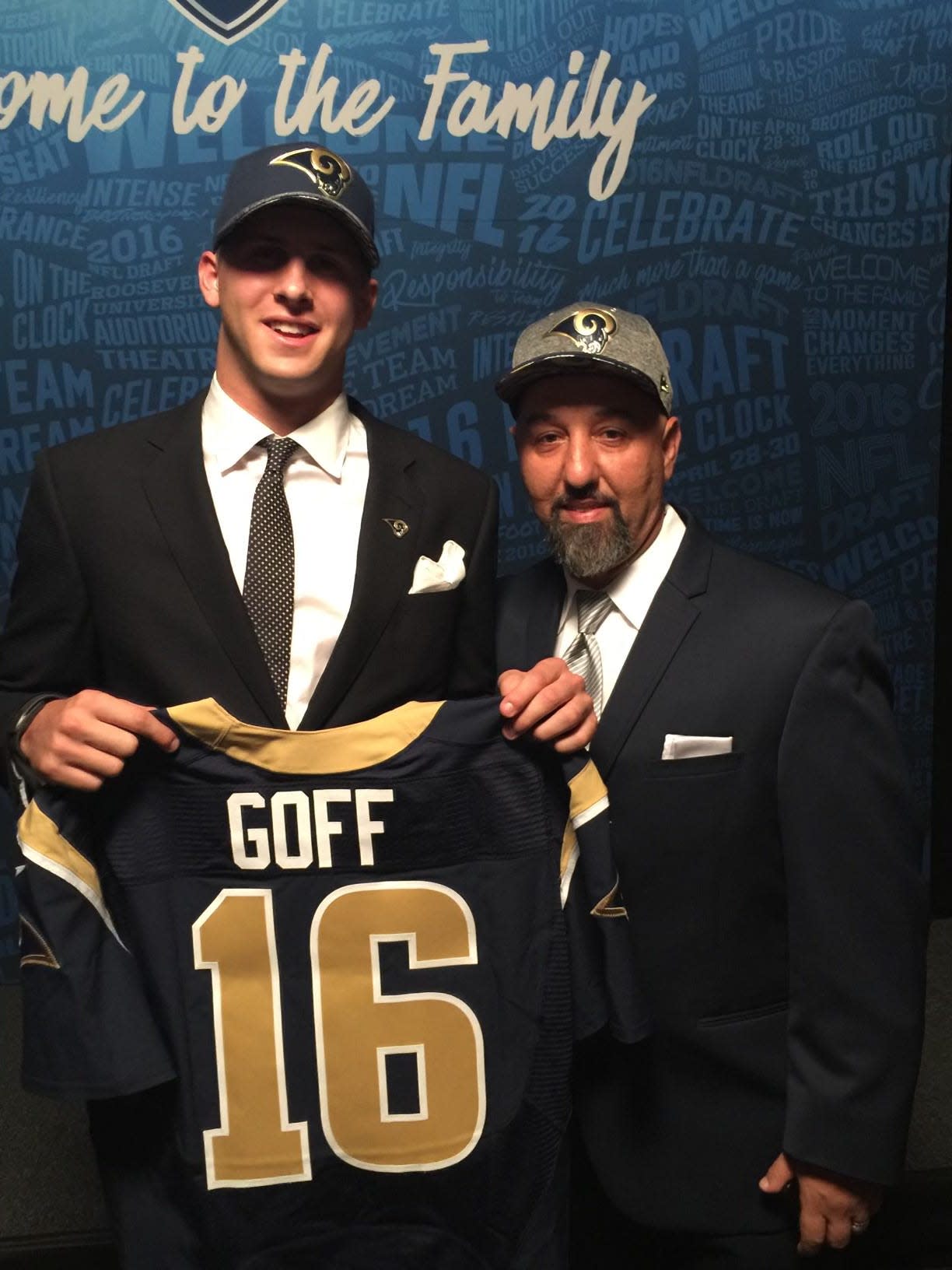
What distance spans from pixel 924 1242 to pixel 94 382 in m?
2.50

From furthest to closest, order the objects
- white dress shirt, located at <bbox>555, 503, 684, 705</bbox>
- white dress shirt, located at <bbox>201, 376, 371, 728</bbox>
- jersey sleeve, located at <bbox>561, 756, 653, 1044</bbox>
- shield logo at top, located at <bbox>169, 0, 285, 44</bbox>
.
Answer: shield logo at top, located at <bbox>169, 0, 285, 44</bbox> < white dress shirt, located at <bbox>555, 503, 684, 705</bbox> < white dress shirt, located at <bbox>201, 376, 371, 728</bbox> < jersey sleeve, located at <bbox>561, 756, 653, 1044</bbox>

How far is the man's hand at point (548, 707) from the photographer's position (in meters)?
1.54

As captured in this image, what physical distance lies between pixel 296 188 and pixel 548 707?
28.8 inches

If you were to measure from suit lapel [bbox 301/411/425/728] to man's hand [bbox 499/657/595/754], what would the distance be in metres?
0.21

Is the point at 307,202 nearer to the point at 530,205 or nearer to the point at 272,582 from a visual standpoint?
the point at 272,582

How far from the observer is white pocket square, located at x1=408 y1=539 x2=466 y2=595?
174cm

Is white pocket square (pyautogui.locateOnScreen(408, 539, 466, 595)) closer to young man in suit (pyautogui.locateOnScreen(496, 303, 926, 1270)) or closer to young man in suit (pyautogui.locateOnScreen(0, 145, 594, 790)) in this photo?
young man in suit (pyautogui.locateOnScreen(0, 145, 594, 790))

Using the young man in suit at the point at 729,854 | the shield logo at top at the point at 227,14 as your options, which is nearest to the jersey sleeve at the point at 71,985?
the young man in suit at the point at 729,854

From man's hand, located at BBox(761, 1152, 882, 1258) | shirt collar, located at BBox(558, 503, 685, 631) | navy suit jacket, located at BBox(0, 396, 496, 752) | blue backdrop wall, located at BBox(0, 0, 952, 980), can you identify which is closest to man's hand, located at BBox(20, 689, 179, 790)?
navy suit jacket, located at BBox(0, 396, 496, 752)

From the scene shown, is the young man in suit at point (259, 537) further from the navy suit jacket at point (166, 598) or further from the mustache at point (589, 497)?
the mustache at point (589, 497)

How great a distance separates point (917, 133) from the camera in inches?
124

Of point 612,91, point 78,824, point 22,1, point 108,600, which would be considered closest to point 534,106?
point 612,91

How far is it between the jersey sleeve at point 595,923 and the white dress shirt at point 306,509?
36 centimetres

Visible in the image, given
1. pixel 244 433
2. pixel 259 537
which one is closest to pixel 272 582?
pixel 259 537
